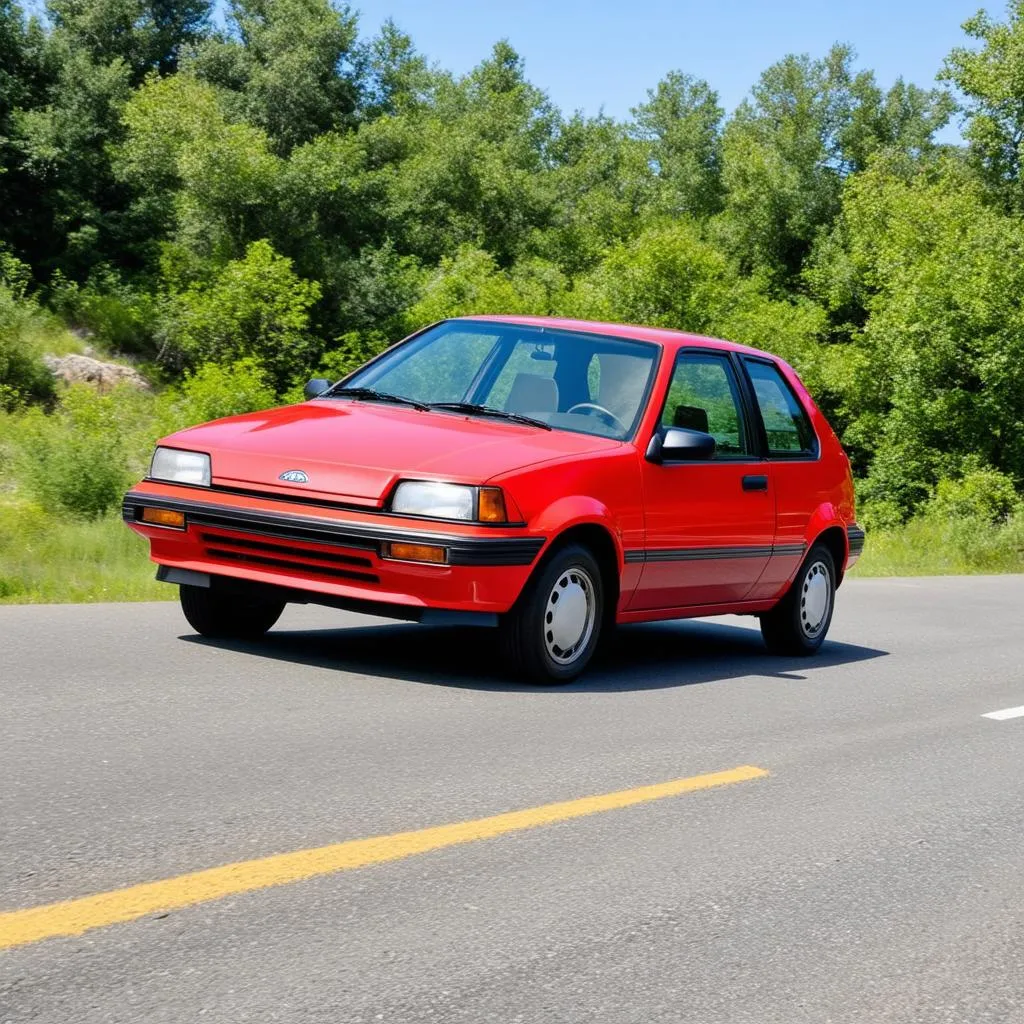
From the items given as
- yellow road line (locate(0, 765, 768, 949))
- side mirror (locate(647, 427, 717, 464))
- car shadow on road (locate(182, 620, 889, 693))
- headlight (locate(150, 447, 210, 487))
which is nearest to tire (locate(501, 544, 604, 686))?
car shadow on road (locate(182, 620, 889, 693))

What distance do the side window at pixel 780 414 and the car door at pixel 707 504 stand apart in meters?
0.19

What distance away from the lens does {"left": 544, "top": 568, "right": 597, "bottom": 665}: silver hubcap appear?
7.26m

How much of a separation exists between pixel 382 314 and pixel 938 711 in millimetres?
44946

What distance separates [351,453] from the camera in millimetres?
7039

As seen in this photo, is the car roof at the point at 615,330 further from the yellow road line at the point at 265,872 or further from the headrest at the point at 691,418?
the yellow road line at the point at 265,872

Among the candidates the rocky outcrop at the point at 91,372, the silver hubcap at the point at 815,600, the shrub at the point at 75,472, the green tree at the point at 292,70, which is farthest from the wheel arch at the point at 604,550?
the green tree at the point at 292,70

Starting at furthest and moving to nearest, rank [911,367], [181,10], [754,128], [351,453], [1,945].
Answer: [754,128]
[181,10]
[911,367]
[351,453]
[1,945]

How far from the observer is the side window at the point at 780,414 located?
9.16 metres

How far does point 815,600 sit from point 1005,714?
→ 74.8 inches

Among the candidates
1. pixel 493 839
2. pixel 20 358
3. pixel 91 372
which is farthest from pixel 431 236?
pixel 493 839

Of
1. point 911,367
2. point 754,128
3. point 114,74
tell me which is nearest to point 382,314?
point 114,74

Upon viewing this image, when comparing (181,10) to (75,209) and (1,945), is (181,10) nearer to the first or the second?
(75,209)

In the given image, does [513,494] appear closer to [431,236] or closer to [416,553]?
[416,553]

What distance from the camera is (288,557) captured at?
7.02m
